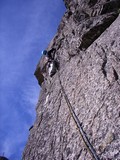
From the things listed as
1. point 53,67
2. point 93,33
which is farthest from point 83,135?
point 53,67

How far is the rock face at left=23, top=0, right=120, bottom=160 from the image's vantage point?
15.7 feet

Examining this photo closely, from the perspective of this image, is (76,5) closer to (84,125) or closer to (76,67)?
(76,67)

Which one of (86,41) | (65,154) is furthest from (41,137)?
(86,41)

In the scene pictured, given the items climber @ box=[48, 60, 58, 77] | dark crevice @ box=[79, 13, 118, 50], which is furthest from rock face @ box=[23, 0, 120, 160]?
climber @ box=[48, 60, 58, 77]

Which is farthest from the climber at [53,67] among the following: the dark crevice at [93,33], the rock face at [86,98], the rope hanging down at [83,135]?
the rope hanging down at [83,135]

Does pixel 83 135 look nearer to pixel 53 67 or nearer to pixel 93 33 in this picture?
pixel 93 33

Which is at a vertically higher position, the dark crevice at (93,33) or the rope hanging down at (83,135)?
the dark crevice at (93,33)

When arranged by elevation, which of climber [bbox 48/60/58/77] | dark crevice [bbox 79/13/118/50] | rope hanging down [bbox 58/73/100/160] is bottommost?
rope hanging down [bbox 58/73/100/160]

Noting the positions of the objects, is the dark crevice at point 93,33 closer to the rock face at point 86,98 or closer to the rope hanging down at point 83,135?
the rock face at point 86,98

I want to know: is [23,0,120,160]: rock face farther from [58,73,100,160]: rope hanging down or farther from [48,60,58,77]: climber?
[48,60,58,77]: climber

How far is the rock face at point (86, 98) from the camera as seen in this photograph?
4.79 m

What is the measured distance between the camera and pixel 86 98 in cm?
616

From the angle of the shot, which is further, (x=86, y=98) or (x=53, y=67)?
(x=53, y=67)

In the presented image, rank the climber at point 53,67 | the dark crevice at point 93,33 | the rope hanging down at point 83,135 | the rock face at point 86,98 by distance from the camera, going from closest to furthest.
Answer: the rope hanging down at point 83,135, the rock face at point 86,98, the dark crevice at point 93,33, the climber at point 53,67
